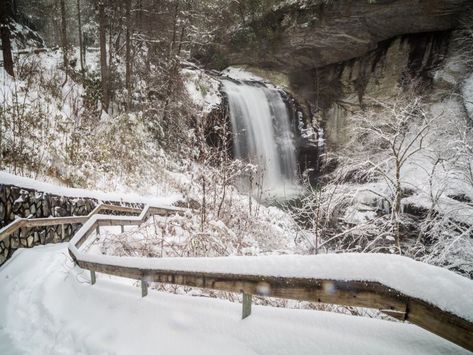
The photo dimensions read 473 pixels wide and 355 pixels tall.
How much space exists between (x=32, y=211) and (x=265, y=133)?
16412 millimetres

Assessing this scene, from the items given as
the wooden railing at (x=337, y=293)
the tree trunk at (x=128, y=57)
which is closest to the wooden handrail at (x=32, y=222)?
the wooden railing at (x=337, y=293)

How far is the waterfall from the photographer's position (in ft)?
69.7

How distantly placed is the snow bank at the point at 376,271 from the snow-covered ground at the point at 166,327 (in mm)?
472

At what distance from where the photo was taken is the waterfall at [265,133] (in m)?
21.2

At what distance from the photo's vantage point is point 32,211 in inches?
312

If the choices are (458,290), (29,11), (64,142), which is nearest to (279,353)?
(458,290)

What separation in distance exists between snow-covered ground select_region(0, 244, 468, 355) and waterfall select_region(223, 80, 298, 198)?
17145 millimetres

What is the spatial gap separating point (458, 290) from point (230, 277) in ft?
4.67

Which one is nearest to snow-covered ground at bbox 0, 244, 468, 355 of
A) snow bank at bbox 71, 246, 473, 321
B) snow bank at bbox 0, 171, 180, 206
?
snow bank at bbox 71, 246, 473, 321

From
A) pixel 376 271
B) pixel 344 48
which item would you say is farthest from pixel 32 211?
pixel 344 48

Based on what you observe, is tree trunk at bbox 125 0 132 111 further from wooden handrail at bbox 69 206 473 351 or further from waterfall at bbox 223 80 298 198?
wooden handrail at bbox 69 206 473 351

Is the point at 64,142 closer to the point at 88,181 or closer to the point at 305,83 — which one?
the point at 88,181

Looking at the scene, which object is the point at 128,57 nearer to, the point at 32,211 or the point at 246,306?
the point at 32,211

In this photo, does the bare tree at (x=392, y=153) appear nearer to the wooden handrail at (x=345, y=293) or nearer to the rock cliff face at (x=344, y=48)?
the rock cliff face at (x=344, y=48)
